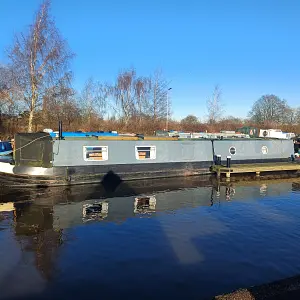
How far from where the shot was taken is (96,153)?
1529 cm

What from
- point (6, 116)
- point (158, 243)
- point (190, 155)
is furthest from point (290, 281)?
point (6, 116)

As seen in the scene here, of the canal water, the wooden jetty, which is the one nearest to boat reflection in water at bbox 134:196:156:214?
the canal water

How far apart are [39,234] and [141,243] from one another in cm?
281

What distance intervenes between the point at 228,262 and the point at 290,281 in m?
2.04

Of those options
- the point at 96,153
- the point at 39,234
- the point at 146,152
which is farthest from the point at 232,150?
the point at 39,234

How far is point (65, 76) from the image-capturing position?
2406 cm

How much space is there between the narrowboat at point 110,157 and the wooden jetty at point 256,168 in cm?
57

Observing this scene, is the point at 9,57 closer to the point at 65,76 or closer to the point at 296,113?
the point at 65,76

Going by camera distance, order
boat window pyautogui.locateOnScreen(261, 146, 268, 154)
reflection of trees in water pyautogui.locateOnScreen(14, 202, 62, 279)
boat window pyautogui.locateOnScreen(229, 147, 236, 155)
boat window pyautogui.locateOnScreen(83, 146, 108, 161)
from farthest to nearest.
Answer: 1. boat window pyautogui.locateOnScreen(261, 146, 268, 154)
2. boat window pyautogui.locateOnScreen(229, 147, 236, 155)
3. boat window pyautogui.locateOnScreen(83, 146, 108, 161)
4. reflection of trees in water pyautogui.locateOnScreen(14, 202, 62, 279)

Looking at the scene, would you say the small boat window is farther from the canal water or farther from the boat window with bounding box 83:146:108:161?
the canal water

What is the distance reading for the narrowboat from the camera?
13789 millimetres

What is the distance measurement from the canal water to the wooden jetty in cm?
425

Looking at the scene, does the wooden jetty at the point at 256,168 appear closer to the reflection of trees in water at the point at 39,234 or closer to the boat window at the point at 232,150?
the boat window at the point at 232,150

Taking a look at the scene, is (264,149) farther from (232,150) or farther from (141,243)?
(141,243)
